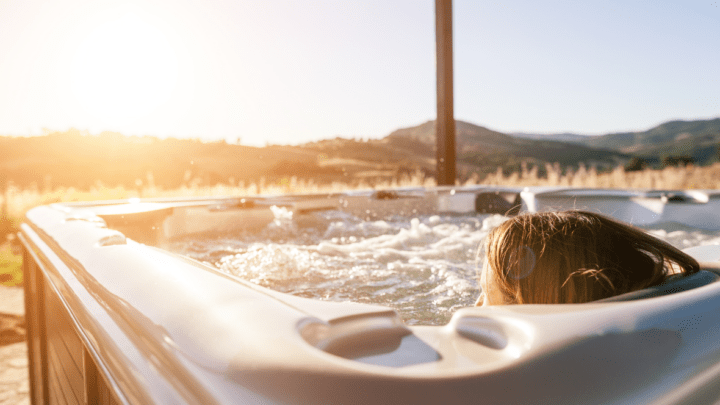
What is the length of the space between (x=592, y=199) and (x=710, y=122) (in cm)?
1008

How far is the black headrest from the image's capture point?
1.56ft

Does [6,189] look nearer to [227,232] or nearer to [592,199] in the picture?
[227,232]

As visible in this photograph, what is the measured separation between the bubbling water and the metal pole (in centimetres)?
102

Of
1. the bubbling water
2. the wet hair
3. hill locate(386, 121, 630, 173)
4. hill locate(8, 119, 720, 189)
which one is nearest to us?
the wet hair

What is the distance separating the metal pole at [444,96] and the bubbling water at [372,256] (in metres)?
1.02

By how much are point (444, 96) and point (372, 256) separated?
2.14 m

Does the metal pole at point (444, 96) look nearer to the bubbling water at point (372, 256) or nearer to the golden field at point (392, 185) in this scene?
the golden field at point (392, 185)

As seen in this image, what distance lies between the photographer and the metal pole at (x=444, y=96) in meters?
3.57

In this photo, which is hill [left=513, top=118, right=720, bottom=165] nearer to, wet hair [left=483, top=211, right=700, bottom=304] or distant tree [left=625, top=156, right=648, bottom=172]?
distant tree [left=625, top=156, right=648, bottom=172]

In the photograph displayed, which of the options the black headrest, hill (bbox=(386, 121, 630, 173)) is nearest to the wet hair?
the black headrest

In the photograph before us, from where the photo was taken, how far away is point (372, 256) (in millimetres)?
1886

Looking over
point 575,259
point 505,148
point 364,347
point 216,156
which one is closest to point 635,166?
point 575,259

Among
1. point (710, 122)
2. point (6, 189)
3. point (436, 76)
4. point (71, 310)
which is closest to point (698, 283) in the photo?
point (71, 310)

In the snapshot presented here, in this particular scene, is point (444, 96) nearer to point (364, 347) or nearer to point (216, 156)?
point (364, 347)
